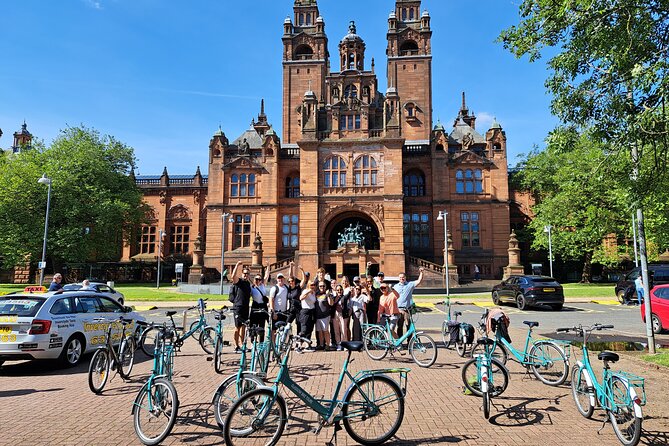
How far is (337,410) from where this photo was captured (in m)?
4.97

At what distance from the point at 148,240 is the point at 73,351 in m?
45.7


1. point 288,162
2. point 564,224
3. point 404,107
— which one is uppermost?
point 404,107

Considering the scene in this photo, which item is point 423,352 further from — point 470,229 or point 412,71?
point 412,71

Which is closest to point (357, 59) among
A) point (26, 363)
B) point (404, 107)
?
point (404, 107)

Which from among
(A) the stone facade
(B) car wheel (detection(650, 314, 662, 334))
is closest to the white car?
(B) car wheel (detection(650, 314, 662, 334))

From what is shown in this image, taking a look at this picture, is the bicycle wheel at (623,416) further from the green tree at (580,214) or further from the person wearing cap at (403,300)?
the green tree at (580,214)

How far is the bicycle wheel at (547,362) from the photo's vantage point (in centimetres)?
761

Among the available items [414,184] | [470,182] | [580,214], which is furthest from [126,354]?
[470,182]

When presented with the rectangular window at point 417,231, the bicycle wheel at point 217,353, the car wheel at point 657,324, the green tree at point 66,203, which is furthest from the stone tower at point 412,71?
the bicycle wheel at point 217,353

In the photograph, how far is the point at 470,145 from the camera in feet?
138

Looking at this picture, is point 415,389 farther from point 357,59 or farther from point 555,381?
point 357,59

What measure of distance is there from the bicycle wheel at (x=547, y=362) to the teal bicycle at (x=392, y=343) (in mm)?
1980

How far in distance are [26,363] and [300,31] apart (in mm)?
49126

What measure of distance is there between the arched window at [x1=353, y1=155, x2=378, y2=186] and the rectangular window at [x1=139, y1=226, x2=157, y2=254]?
27.7 m
